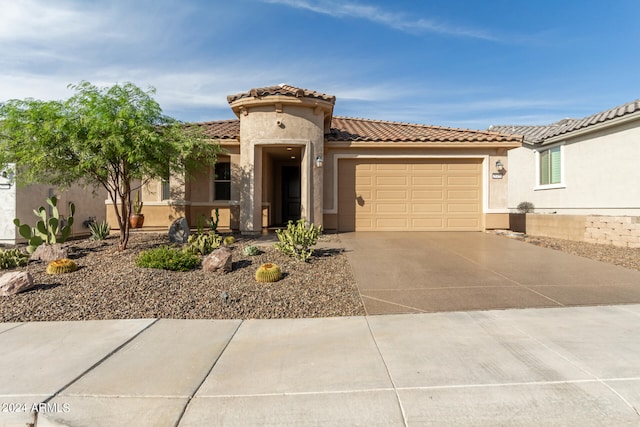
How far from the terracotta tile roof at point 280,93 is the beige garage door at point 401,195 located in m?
2.46

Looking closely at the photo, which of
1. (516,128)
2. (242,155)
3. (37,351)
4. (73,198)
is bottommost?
(37,351)

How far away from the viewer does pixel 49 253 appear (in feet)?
26.9

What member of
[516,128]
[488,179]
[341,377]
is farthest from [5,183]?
[516,128]

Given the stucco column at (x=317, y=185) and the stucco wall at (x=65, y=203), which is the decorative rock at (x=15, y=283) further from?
the stucco column at (x=317, y=185)

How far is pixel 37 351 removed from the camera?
3.99 metres

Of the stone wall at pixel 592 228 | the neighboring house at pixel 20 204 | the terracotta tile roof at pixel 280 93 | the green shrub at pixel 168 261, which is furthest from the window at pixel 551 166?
the neighboring house at pixel 20 204

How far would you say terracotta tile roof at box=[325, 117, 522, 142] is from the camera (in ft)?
41.0

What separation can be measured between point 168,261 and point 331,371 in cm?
496

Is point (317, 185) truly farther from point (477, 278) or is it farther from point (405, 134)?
point (477, 278)

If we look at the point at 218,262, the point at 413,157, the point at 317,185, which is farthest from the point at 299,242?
the point at 413,157

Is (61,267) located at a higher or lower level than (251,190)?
lower

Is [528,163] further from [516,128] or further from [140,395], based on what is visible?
[140,395]

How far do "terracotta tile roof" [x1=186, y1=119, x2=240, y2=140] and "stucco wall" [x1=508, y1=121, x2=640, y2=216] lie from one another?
13.3m

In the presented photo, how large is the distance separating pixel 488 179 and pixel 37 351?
13043 millimetres
